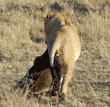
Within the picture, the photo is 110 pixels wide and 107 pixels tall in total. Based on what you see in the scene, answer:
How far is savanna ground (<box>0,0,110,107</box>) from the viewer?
2.46 m

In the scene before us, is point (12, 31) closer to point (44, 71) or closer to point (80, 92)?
point (44, 71)

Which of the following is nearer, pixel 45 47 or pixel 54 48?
pixel 54 48

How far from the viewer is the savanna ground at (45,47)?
96.9 inches

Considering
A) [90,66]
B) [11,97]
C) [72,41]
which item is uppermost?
[72,41]

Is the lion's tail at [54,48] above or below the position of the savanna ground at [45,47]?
above

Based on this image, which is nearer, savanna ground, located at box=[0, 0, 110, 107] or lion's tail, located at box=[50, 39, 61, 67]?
lion's tail, located at box=[50, 39, 61, 67]

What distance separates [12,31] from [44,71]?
3363mm

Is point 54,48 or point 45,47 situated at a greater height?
point 54,48

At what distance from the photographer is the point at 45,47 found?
4.91m

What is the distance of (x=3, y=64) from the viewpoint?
3881mm

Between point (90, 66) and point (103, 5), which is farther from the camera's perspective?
point (103, 5)

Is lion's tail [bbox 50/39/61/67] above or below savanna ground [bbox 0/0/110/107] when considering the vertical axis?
above

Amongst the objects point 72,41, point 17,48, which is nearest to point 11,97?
point 72,41

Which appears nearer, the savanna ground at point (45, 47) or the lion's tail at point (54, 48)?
the lion's tail at point (54, 48)
